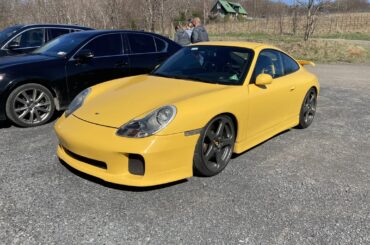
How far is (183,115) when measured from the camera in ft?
10.4

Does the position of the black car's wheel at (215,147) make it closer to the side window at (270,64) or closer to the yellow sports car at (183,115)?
the yellow sports car at (183,115)

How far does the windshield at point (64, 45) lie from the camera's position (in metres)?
5.66

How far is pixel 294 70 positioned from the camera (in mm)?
5000

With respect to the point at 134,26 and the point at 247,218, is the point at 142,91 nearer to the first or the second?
the point at 247,218

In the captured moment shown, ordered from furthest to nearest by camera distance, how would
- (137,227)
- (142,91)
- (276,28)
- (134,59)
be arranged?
(276,28) → (134,59) → (142,91) → (137,227)

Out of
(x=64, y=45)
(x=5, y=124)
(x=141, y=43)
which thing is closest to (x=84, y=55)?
(x=64, y=45)

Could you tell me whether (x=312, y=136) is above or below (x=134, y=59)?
below

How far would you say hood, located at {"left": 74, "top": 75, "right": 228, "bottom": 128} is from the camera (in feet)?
10.8

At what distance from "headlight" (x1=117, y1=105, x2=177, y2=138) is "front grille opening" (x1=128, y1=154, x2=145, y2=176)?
0.19m

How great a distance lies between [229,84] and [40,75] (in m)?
3.07

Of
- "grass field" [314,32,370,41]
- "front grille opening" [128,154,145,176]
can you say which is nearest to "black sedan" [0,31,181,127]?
"front grille opening" [128,154,145,176]

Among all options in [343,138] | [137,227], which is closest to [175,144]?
[137,227]

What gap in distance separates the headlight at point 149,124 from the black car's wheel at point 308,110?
2740mm

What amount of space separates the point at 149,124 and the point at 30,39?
220 inches
